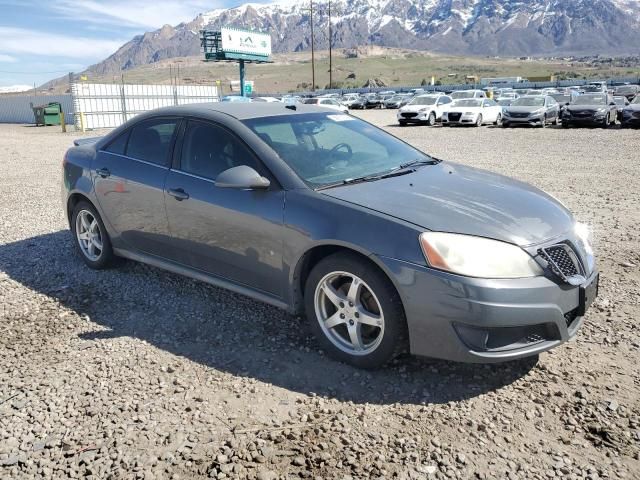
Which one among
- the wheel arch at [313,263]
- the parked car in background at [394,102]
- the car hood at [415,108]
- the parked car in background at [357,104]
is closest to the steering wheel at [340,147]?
the wheel arch at [313,263]

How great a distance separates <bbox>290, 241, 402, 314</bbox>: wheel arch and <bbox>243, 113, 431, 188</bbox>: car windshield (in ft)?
1.47

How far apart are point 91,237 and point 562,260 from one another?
424 centimetres

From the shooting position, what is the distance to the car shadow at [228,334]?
3344 mm

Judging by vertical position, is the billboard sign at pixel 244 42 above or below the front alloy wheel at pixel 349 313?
above

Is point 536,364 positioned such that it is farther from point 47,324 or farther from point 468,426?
point 47,324

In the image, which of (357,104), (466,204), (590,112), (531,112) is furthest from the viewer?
(357,104)

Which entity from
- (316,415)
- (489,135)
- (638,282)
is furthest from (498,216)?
(489,135)

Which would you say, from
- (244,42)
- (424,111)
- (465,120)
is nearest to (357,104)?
(244,42)

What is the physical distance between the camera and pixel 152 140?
475 centimetres

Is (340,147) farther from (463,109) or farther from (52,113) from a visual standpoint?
(52,113)

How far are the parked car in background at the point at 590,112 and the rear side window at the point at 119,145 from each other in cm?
2146

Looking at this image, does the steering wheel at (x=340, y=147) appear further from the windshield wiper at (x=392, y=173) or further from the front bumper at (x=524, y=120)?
the front bumper at (x=524, y=120)

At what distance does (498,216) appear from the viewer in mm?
3326

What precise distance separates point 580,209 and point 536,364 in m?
4.83
